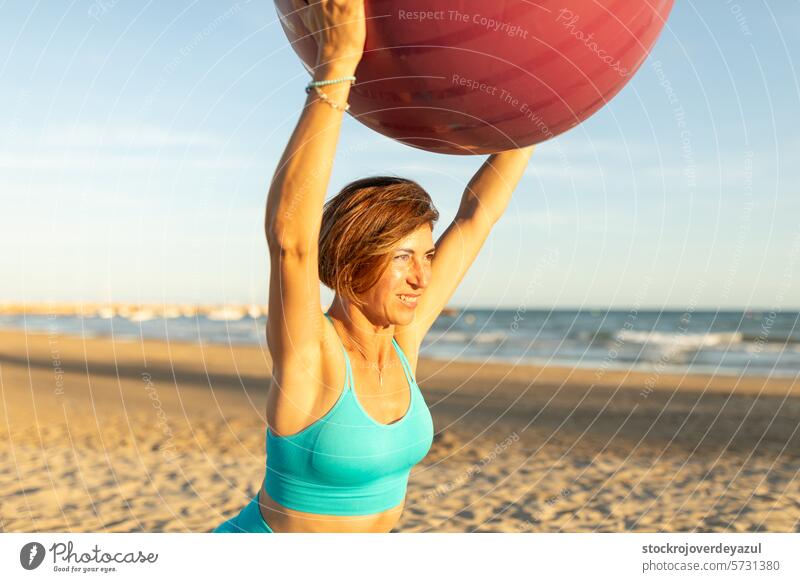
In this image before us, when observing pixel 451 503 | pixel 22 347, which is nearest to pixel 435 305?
pixel 451 503

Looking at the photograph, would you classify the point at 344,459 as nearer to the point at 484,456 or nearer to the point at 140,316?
the point at 484,456

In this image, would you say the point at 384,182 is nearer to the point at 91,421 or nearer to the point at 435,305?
the point at 435,305

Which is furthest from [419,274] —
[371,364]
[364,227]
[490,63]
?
[490,63]

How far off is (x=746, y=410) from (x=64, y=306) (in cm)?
10528

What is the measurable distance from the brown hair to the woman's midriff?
0.63 metres

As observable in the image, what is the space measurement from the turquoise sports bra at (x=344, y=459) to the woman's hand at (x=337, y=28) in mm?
845

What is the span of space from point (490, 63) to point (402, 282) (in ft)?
A: 2.28

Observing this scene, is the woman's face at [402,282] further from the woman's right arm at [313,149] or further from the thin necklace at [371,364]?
the woman's right arm at [313,149]

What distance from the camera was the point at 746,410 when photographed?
11.6 meters

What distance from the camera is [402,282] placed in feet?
7.05

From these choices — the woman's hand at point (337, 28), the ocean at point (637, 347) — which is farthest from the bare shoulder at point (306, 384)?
the ocean at point (637, 347)

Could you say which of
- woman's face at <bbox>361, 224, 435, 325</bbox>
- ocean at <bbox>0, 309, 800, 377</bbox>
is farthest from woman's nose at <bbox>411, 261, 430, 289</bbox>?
ocean at <bbox>0, 309, 800, 377</bbox>

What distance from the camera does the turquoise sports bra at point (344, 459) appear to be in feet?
6.63

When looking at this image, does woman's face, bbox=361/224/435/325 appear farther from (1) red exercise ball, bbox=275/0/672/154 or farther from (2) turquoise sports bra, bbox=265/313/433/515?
(1) red exercise ball, bbox=275/0/672/154
